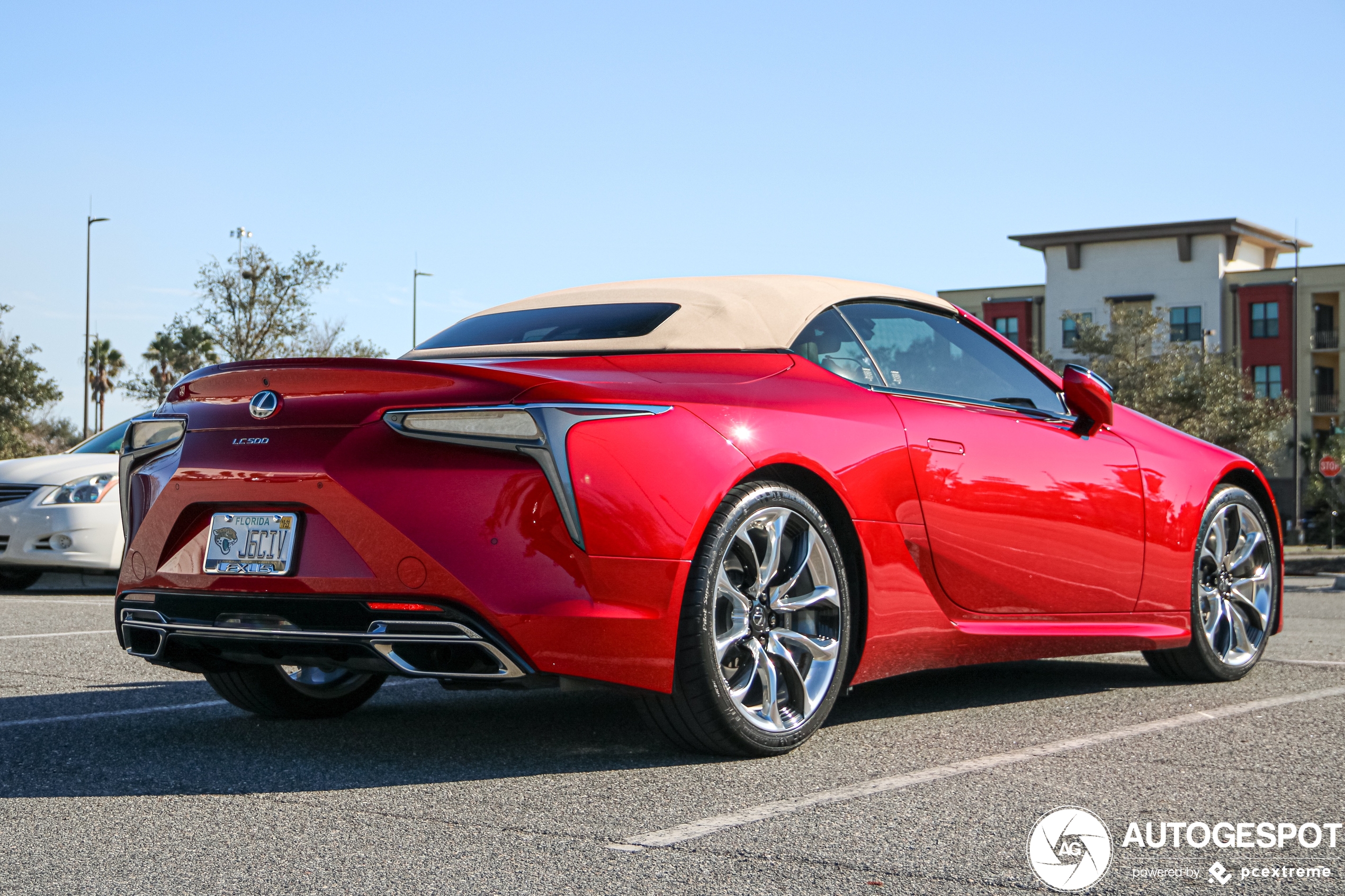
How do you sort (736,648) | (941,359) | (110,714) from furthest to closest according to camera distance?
(941,359) → (110,714) → (736,648)

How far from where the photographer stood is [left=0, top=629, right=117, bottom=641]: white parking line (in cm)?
738

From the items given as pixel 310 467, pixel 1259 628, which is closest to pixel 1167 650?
pixel 1259 628

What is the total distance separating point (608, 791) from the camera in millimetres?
3639

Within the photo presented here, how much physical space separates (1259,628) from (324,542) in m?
4.13

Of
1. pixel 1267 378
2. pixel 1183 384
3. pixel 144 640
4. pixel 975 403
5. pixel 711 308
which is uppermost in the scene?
pixel 1267 378

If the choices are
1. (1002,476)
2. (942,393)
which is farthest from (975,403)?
(1002,476)

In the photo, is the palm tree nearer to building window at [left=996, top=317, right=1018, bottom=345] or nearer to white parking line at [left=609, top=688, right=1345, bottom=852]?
building window at [left=996, top=317, right=1018, bottom=345]

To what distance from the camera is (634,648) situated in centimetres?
374

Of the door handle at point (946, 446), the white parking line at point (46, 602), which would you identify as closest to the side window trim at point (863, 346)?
the door handle at point (946, 446)

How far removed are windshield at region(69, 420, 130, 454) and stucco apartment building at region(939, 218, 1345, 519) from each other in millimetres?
54560

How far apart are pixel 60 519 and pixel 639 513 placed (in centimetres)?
864

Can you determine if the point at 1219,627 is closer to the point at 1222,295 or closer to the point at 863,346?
the point at 863,346

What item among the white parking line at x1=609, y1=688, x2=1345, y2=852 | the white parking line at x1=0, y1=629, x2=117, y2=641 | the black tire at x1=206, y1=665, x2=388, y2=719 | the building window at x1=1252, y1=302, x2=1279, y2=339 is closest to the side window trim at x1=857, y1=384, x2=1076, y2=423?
the white parking line at x1=609, y1=688, x2=1345, y2=852

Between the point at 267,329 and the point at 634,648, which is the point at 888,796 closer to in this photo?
the point at 634,648
